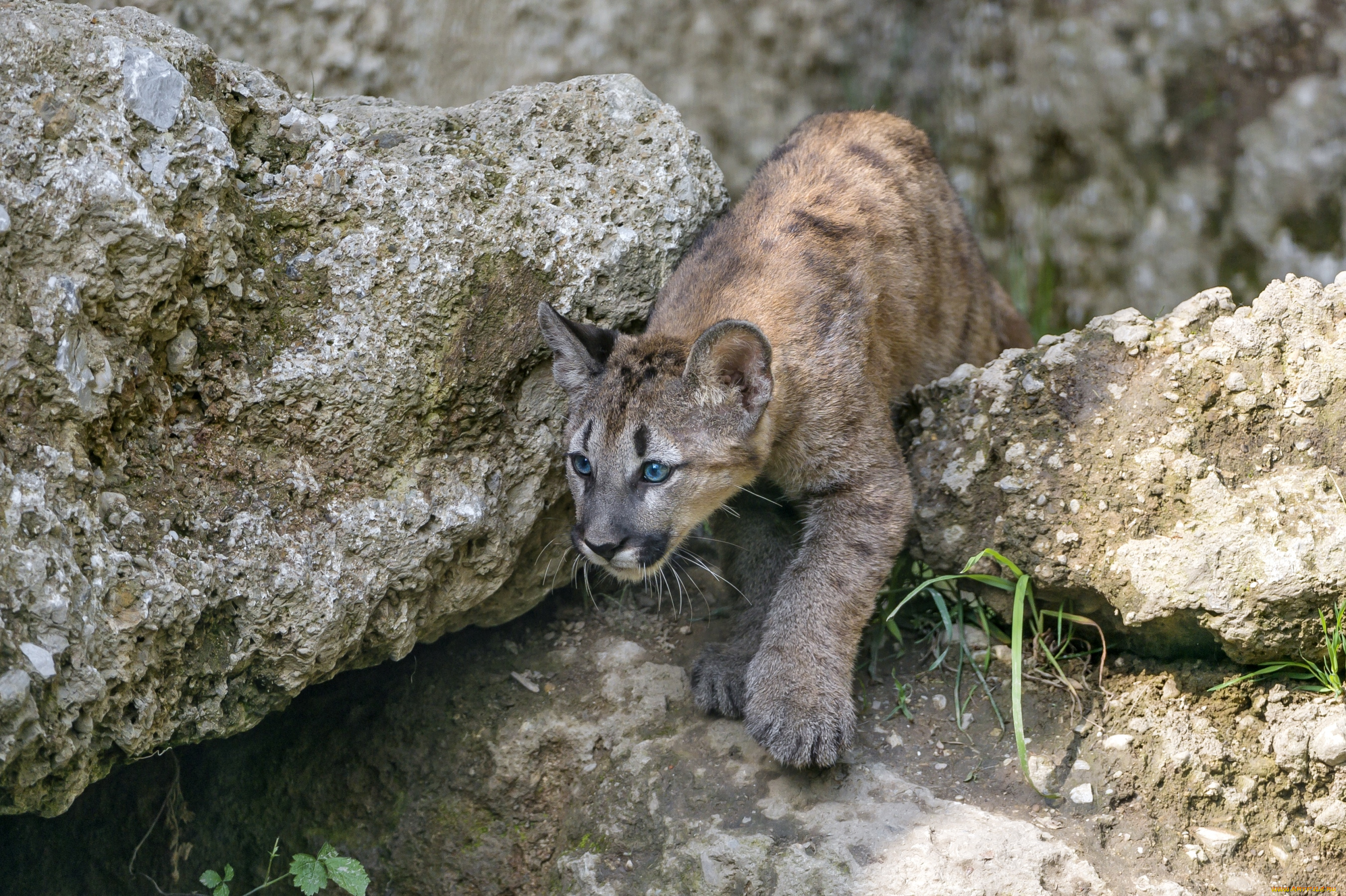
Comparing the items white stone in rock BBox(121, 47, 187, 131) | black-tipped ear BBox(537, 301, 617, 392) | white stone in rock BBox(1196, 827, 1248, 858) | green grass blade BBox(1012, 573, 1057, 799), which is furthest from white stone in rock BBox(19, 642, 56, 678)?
white stone in rock BBox(1196, 827, 1248, 858)

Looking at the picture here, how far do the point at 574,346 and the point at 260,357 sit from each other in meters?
1.21

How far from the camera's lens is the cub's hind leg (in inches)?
189

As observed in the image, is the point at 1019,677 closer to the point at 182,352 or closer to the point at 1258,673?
the point at 1258,673

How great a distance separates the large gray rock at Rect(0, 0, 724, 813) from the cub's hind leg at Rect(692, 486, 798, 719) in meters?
0.83

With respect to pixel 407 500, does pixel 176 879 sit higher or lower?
lower

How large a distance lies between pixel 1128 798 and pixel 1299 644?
2.84 ft

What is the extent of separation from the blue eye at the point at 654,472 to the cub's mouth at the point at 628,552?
225 millimetres

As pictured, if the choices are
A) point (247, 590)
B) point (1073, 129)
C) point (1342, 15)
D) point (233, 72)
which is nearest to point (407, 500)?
point (247, 590)

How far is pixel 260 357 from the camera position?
13.9 feet

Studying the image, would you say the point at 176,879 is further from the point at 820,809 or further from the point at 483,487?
the point at 820,809

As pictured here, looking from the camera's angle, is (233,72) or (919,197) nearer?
(233,72)

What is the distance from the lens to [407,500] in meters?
4.38

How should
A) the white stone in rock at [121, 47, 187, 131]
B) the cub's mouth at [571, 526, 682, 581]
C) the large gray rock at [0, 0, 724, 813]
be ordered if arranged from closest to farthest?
the large gray rock at [0, 0, 724, 813] < the white stone in rock at [121, 47, 187, 131] < the cub's mouth at [571, 526, 682, 581]

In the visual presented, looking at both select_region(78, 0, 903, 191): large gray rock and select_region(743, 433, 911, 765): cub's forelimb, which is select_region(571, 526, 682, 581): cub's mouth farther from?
select_region(78, 0, 903, 191): large gray rock
